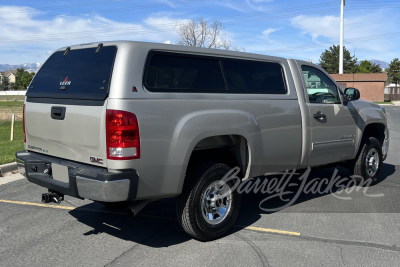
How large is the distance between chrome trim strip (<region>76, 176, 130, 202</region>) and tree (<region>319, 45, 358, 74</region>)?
94.0m

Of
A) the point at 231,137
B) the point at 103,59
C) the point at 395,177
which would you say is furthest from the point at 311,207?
the point at 103,59

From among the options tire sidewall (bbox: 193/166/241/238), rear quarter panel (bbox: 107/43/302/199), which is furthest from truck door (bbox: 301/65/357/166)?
tire sidewall (bbox: 193/166/241/238)

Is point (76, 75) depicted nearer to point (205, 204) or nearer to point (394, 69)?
point (205, 204)

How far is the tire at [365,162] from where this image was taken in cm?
664

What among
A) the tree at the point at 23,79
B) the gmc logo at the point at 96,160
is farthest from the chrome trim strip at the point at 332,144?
the tree at the point at 23,79

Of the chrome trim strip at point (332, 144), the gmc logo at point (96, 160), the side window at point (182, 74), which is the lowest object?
the chrome trim strip at point (332, 144)

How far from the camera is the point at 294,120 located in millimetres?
5223

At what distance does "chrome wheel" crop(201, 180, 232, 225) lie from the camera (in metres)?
4.39

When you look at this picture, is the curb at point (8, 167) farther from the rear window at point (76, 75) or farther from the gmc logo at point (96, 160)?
the gmc logo at point (96, 160)

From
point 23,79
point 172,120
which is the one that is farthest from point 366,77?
point 23,79

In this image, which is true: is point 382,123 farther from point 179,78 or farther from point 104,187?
point 104,187

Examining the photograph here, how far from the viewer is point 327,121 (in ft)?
18.8

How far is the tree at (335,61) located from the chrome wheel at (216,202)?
92784 millimetres

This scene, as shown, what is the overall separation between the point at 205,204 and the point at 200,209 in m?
0.14
